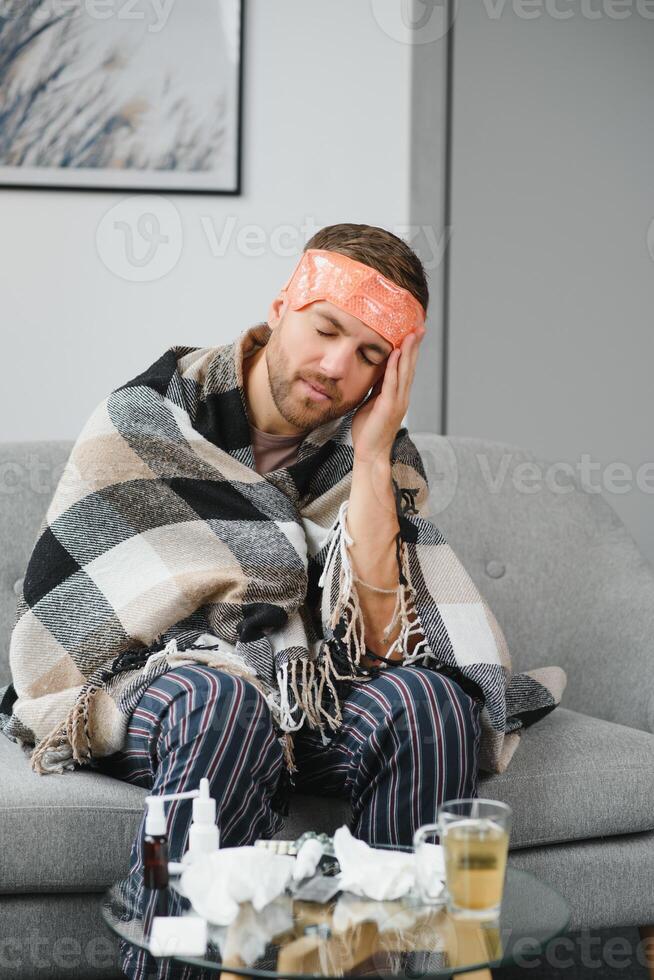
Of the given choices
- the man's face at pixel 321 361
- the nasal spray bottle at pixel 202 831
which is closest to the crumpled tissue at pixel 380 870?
the nasal spray bottle at pixel 202 831

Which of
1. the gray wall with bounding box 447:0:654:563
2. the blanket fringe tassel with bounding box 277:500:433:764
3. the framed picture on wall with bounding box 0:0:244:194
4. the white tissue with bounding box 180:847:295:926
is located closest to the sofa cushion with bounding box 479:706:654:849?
the blanket fringe tassel with bounding box 277:500:433:764

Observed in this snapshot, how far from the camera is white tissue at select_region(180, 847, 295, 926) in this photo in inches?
43.3

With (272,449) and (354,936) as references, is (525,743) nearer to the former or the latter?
(272,449)

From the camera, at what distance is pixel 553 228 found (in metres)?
2.90

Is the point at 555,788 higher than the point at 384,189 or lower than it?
lower

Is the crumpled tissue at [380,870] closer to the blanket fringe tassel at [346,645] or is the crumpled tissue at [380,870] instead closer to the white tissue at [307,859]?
the white tissue at [307,859]

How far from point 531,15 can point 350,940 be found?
247 centimetres

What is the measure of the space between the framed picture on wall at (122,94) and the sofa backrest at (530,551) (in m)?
0.73

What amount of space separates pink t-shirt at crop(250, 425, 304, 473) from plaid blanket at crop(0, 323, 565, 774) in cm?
5

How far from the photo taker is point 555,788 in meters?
1.69

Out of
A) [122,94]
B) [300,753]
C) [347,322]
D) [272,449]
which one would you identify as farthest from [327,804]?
[122,94]

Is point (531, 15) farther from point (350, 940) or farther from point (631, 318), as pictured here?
point (350, 940)

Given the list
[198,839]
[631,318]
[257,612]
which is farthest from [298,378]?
[631,318]

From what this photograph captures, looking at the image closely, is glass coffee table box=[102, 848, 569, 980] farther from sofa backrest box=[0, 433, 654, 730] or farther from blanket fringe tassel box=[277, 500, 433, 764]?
sofa backrest box=[0, 433, 654, 730]
